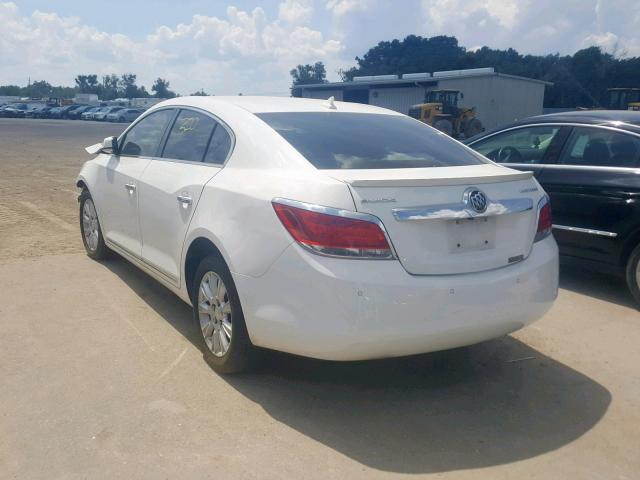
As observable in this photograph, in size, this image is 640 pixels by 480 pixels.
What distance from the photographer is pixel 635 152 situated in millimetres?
5453

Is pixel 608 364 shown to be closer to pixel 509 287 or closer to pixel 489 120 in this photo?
pixel 509 287

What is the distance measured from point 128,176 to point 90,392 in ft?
6.81

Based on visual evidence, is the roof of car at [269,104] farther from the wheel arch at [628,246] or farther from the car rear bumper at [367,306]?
the wheel arch at [628,246]

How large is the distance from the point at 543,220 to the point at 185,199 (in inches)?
87.8

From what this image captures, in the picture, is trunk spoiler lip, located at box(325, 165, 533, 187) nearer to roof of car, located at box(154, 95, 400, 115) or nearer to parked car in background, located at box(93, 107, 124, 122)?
roof of car, located at box(154, 95, 400, 115)

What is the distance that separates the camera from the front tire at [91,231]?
20.4 ft

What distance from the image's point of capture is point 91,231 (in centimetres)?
640

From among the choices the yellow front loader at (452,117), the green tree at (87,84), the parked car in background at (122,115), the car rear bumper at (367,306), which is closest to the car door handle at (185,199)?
the car rear bumper at (367,306)

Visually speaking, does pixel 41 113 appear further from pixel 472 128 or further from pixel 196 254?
pixel 196 254

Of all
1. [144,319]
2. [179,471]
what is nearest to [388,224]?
[179,471]

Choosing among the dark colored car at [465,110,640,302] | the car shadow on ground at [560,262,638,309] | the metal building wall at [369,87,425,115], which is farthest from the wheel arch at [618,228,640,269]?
the metal building wall at [369,87,425,115]

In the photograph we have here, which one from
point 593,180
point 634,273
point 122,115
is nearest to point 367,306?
point 634,273

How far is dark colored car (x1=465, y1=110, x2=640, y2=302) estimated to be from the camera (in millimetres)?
5355

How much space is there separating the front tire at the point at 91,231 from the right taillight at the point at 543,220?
4.04 meters
